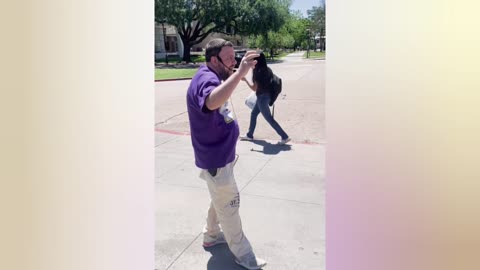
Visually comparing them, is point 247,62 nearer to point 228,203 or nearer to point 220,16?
point 228,203

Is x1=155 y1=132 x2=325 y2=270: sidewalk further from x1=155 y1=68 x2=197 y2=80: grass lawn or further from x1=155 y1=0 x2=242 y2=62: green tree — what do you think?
x1=155 y1=0 x2=242 y2=62: green tree

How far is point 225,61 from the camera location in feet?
8.59

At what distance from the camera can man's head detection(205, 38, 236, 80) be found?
2602 mm

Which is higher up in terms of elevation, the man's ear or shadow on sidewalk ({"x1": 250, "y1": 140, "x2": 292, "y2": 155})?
the man's ear

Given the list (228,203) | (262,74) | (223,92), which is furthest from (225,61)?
(262,74)

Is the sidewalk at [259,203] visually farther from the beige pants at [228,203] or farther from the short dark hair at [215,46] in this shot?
the short dark hair at [215,46]

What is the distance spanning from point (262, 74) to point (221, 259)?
12.1 ft

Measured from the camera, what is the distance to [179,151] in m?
6.00

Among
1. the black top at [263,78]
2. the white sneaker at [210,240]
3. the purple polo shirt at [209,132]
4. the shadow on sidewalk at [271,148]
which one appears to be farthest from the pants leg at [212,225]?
the black top at [263,78]

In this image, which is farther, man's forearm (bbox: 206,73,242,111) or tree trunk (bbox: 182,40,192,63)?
tree trunk (bbox: 182,40,192,63)

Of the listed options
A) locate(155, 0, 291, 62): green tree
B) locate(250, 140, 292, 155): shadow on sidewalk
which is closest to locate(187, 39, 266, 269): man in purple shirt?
locate(250, 140, 292, 155): shadow on sidewalk

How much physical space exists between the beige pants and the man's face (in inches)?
24.7
